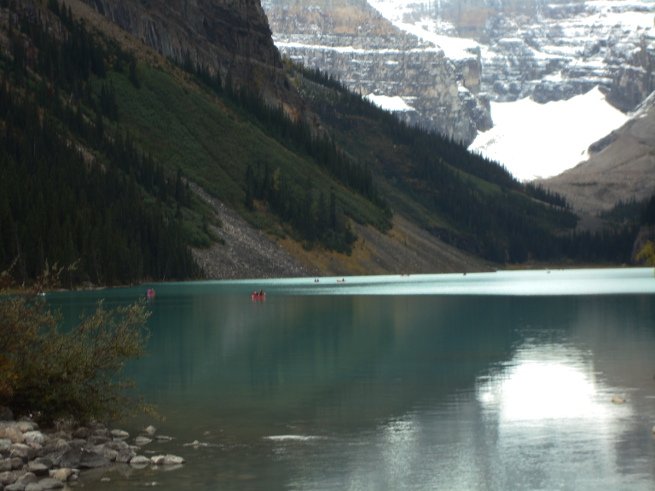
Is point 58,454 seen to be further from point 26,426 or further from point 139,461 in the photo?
point 139,461

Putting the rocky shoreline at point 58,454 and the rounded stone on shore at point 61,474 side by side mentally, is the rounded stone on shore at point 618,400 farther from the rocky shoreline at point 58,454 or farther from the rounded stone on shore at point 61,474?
the rounded stone on shore at point 61,474

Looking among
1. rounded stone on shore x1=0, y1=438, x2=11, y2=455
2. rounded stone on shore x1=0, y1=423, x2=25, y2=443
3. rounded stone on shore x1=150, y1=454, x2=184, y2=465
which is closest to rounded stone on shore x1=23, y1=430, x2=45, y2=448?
rounded stone on shore x1=0, y1=423, x2=25, y2=443

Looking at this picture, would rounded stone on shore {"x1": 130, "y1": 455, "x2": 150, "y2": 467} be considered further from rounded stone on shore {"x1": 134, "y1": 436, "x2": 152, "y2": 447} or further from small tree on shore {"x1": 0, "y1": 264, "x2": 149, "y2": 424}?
small tree on shore {"x1": 0, "y1": 264, "x2": 149, "y2": 424}

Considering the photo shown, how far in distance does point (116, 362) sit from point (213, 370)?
20915 millimetres

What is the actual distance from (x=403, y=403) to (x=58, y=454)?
Result: 17.6m

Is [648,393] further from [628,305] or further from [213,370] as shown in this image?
[628,305]

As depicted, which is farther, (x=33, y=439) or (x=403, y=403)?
(x=403, y=403)

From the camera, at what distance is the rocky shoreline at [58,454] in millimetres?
35531

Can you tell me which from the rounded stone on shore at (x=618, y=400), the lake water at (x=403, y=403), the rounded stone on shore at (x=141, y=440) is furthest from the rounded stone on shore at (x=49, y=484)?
the rounded stone on shore at (x=618, y=400)

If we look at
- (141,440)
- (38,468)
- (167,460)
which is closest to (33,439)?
(38,468)

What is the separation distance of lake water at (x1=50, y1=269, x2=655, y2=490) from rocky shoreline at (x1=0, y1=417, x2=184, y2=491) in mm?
925

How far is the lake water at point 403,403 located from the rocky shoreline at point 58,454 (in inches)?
36.4

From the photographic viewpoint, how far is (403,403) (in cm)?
5131

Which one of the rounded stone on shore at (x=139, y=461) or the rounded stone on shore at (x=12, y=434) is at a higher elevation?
the rounded stone on shore at (x=12, y=434)
